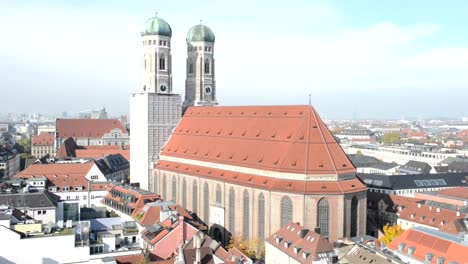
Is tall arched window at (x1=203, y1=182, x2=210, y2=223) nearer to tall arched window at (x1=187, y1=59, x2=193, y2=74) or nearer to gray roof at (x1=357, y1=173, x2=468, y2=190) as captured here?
tall arched window at (x1=187, y1=59, x2=193, y2=74)

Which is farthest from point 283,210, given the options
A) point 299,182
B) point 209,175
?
point 209,175

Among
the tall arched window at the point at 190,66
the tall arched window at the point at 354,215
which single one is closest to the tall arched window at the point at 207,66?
the tall arched window at the point at 190,66

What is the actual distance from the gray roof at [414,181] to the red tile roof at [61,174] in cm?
5558

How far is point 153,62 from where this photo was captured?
99.6 meters

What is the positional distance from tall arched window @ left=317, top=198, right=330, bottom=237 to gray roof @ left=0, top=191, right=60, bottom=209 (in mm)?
34320

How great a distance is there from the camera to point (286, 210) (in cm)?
7006

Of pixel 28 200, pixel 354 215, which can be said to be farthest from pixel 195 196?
pixel 354 215

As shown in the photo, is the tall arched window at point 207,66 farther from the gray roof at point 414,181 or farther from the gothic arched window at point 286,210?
the gothic arched window at point 286,210

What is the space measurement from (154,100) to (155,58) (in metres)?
7.91

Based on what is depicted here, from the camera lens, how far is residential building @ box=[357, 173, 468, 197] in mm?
107312

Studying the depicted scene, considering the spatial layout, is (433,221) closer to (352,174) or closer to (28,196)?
(352,174)

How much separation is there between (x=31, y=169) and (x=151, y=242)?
52.3 meters

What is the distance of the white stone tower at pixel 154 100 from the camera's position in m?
99.6

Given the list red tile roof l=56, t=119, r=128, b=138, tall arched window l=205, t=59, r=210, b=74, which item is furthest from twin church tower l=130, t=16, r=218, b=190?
red tile roof l=56, t=119, r=128, b=138
